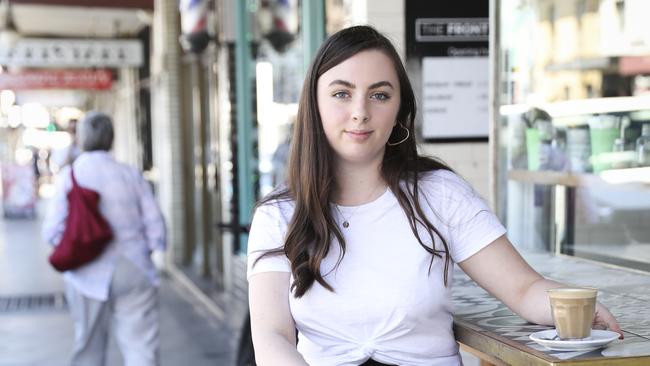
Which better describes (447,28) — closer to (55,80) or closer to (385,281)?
(385,281)

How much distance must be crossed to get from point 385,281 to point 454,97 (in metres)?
2.55

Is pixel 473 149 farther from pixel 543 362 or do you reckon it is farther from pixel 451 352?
pixel 543 362

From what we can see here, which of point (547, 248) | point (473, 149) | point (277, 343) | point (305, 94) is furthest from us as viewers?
point (473, 149)

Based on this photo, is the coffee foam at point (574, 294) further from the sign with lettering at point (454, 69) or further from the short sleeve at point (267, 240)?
the sign with lettering at point (454, 69)

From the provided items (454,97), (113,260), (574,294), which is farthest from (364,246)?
(113,260)

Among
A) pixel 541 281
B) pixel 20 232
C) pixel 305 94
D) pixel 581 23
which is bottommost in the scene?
pixel 20 232

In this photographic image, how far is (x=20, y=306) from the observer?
25.8 ft

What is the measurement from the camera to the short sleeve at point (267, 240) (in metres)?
1.97

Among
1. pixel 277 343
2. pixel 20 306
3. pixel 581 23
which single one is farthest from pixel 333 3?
pixel 20 306

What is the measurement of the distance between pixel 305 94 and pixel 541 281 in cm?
70

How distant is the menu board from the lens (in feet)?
14.0

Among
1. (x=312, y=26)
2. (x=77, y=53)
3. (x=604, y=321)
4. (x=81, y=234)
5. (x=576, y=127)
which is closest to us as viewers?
(x=604, y=321)

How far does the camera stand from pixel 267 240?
1995 mm

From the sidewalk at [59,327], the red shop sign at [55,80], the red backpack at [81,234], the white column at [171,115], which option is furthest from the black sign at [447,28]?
the red shop sign at [55,80]
